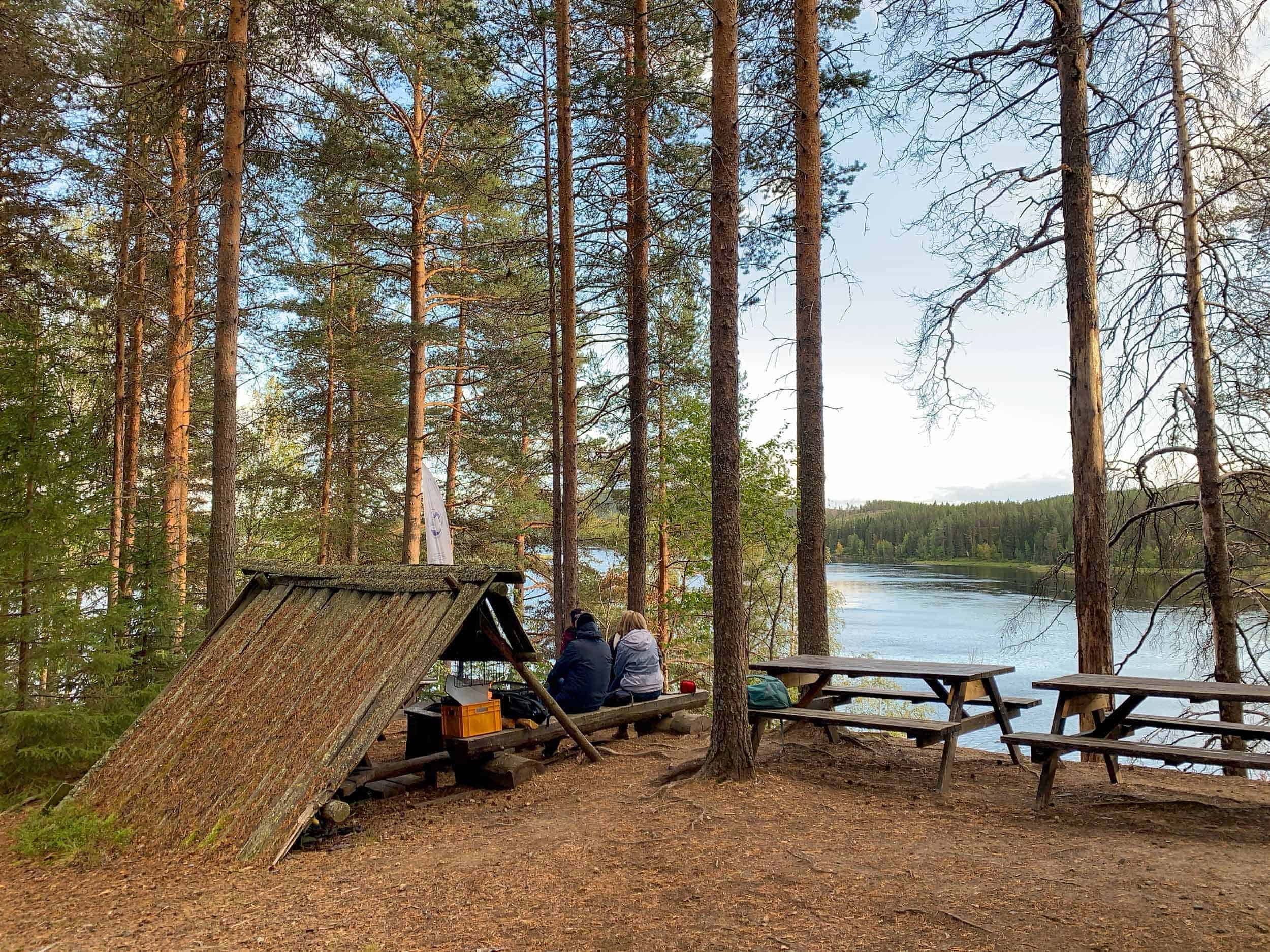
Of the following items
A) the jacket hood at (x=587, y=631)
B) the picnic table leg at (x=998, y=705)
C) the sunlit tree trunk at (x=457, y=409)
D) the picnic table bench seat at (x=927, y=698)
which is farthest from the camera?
the sunlit tree trunk at (x=457, y=409)

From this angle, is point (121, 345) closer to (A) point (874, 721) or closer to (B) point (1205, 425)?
(A) point (874, 721)

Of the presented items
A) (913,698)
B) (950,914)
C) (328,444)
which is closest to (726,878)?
(950,914)

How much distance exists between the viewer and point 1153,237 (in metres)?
8.96

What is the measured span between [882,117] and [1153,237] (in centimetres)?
336

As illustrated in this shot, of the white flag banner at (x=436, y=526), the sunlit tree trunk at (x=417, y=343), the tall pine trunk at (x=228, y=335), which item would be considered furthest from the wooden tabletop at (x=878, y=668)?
the sunlit tree trunk at (x=417, y=343)

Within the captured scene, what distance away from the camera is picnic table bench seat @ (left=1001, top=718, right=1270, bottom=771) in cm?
460

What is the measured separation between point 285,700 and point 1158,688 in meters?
5.69

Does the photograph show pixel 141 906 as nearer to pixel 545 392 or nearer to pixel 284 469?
pixel 545 392

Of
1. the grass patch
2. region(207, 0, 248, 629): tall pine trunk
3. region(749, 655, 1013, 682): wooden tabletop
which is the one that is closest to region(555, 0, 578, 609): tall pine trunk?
region(207, 0, 248, 629): tall pine trunk

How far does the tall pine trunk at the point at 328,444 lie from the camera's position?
1641cm

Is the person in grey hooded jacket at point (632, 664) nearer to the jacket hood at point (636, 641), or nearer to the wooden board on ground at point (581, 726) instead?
the jacket hood at point (636, 641)

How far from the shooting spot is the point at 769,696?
6438 millimetres

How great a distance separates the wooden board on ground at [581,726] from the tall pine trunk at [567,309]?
317 centimetres

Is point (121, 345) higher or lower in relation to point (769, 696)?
higher
